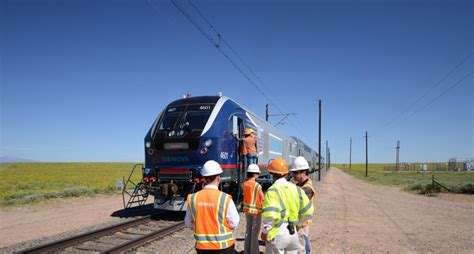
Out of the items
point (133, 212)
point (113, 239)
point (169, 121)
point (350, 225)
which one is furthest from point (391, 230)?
point (133, 212)

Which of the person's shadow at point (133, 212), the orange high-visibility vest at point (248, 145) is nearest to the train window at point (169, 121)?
the orange high-visibility vest at point (248, 145)

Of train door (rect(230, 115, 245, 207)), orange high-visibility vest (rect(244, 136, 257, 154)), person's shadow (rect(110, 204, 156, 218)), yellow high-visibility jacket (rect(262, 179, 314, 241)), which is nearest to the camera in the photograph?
yellow high-visibility jacket (rect(262, 179, 314, 241))

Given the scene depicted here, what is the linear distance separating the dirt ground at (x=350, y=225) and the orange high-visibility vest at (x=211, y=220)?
11.6ft

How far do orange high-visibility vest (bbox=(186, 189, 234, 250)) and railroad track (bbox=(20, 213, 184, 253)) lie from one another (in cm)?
332

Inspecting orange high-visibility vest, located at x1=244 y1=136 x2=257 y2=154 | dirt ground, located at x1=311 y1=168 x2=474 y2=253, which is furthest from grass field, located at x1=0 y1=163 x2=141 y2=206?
dirt ground, located at x1=311 y1=168 x2=474 y2=253

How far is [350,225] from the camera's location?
1004 cm

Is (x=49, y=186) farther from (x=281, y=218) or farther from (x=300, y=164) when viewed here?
(x=281, y=218)

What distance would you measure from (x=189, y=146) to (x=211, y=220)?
6197 mm

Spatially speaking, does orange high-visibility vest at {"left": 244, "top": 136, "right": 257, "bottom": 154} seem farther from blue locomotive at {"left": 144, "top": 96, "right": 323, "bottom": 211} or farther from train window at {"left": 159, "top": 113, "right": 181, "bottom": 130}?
train window at {"left": 159, "top": 113, "right": 181, "bottom": 130}

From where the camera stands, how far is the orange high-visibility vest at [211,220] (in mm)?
3559

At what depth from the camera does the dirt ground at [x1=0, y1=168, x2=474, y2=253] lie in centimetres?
779

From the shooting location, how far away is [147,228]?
8.70 meters

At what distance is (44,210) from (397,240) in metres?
12.0

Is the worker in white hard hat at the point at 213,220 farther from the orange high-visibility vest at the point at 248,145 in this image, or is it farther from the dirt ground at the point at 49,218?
the orange high-visibility vest at the point at 248,145
